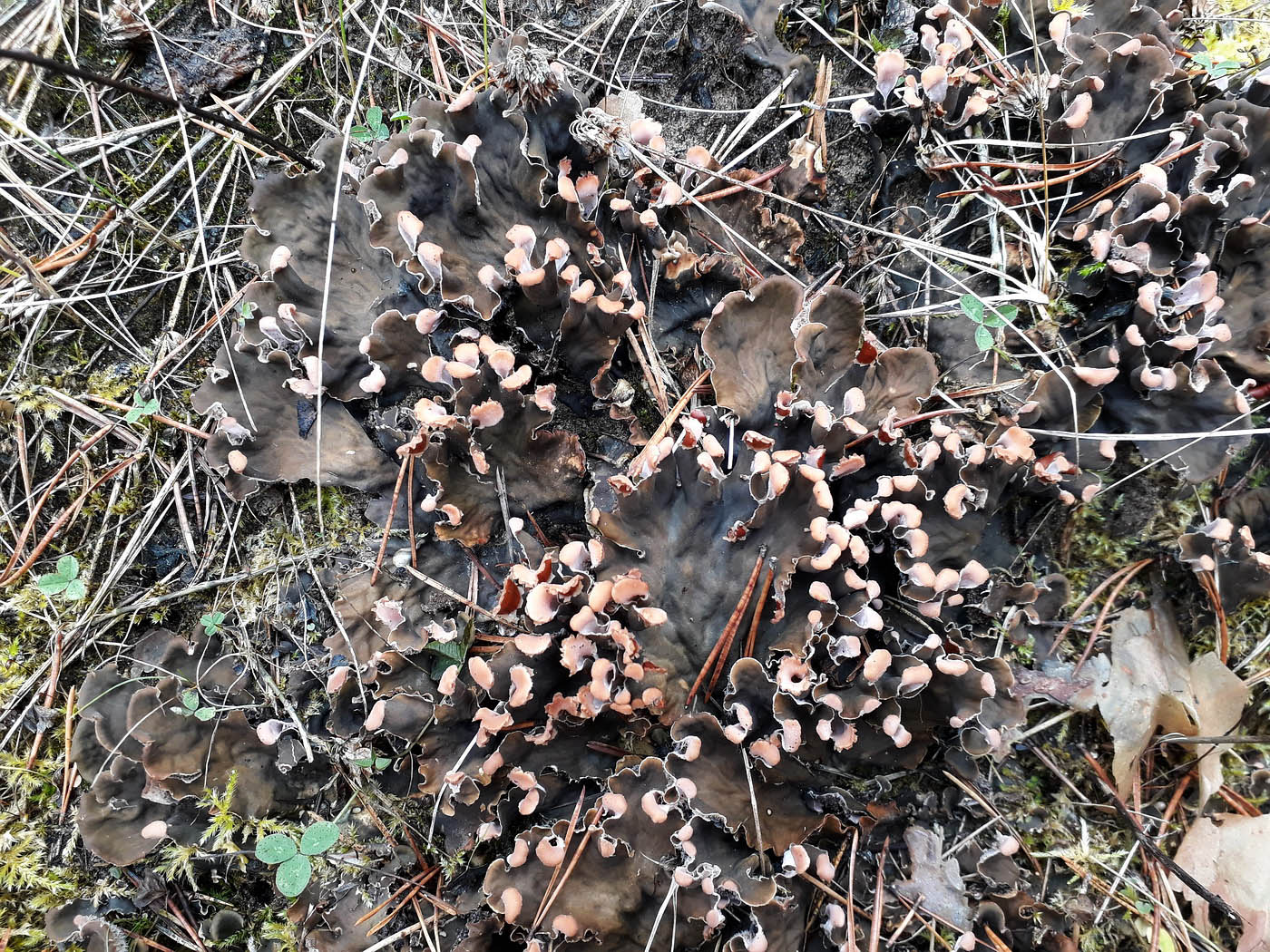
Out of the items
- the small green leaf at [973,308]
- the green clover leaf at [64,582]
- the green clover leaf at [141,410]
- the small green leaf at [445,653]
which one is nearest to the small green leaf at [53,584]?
the green clover leaf at [64,582]

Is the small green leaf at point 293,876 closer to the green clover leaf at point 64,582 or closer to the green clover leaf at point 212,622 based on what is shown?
the green clover leaf at point 212,622

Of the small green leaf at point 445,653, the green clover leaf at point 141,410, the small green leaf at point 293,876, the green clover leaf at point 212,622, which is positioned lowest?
the small green leaf at point 293,876

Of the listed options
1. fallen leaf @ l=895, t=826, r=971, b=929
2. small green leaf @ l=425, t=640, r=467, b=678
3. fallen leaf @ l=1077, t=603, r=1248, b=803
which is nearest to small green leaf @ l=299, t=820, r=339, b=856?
small green leaf @ l=425, t=640, r=467, b=678

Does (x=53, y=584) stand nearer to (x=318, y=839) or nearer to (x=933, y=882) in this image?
(x=318, y=839)

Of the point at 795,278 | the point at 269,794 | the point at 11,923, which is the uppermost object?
the point at 795,278

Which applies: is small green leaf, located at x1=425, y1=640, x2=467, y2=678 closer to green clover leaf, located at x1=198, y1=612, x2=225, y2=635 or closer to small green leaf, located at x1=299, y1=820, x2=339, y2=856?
small green leaf, located at x1=299, y1=820, x2=339, y2=856

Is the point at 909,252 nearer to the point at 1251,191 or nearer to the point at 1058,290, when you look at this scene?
the point at 1058,290

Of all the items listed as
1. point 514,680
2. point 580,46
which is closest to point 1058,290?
point 580,46

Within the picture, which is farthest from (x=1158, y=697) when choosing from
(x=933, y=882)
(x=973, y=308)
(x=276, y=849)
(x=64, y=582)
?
(x=64, y=582)
